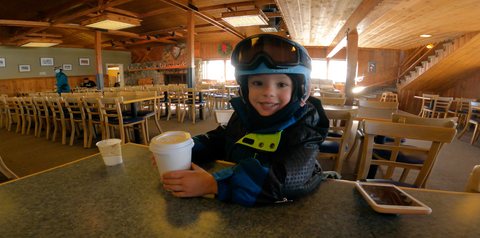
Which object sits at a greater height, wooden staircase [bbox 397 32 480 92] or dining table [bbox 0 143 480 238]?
wooden staircase [bbox 397 32 480 92]

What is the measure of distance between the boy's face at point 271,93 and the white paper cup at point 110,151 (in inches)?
23.6

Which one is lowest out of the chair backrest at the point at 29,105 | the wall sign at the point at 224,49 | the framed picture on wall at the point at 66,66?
the chair backrest at the point at 29,105

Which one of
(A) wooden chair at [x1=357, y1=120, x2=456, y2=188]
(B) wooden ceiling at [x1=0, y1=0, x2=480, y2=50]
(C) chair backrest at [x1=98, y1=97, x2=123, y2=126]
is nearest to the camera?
(A) wooden chair at [x1=357, y1=120, x2=456, y2=188]

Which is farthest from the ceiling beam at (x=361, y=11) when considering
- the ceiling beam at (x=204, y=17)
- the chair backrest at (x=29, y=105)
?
the chair backrest at (x=29, y=105)

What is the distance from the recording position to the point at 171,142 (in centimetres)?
62

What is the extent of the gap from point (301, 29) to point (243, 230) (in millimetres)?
6732

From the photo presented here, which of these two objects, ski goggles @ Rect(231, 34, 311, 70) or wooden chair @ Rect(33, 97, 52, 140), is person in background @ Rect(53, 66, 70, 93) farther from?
ski goggles @ Rect(231, 34, 311, 70)

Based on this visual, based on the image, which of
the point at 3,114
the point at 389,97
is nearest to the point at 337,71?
the point at 389,97

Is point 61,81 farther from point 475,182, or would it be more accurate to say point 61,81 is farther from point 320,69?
point 320,69

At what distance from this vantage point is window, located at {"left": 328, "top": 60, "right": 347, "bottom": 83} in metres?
12.3

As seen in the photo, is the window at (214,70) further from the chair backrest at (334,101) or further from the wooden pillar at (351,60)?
the chair backrest at (334,101)

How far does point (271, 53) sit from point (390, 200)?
62 centimetres

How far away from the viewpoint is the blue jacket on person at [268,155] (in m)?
0.62

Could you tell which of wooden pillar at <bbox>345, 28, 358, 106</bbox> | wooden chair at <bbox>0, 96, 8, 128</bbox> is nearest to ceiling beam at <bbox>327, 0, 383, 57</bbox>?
wooden pillar at <bbox>345, 28, 358, 106</bbox>
